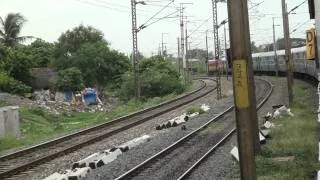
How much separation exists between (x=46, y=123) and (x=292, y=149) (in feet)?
75.1

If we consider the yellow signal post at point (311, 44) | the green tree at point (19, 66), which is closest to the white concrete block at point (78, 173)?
the yellow signal post at point (311, 44)

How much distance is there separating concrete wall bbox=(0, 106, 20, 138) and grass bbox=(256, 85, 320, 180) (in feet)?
36.5

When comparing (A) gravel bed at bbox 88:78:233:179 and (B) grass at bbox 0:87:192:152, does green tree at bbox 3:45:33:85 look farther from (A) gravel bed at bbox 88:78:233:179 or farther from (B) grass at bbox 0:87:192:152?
(A) gravel bed at bbox 88:78:233:179

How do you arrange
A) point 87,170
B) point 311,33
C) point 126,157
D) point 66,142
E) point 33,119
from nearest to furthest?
1. point 87,170
2. point 126,157
3. point 311,33
4. point 66,142
5. point 33,119

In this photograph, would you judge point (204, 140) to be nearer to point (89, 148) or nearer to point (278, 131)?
point (278, 131)

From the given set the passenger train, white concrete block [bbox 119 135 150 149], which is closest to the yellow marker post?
white concrete block [bbox 119 135 150 149]

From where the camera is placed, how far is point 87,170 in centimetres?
1505

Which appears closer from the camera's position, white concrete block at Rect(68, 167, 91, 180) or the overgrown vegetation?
white concrete block at Rect(68, 167, 91, 180)

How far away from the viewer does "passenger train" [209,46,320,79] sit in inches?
1798

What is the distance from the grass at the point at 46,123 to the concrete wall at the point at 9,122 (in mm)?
499

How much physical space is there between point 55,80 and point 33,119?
24.4m

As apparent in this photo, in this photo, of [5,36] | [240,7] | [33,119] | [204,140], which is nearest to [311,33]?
[204,140]

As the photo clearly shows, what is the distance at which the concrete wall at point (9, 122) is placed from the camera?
24.9 meters

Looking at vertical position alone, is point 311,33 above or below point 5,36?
below
